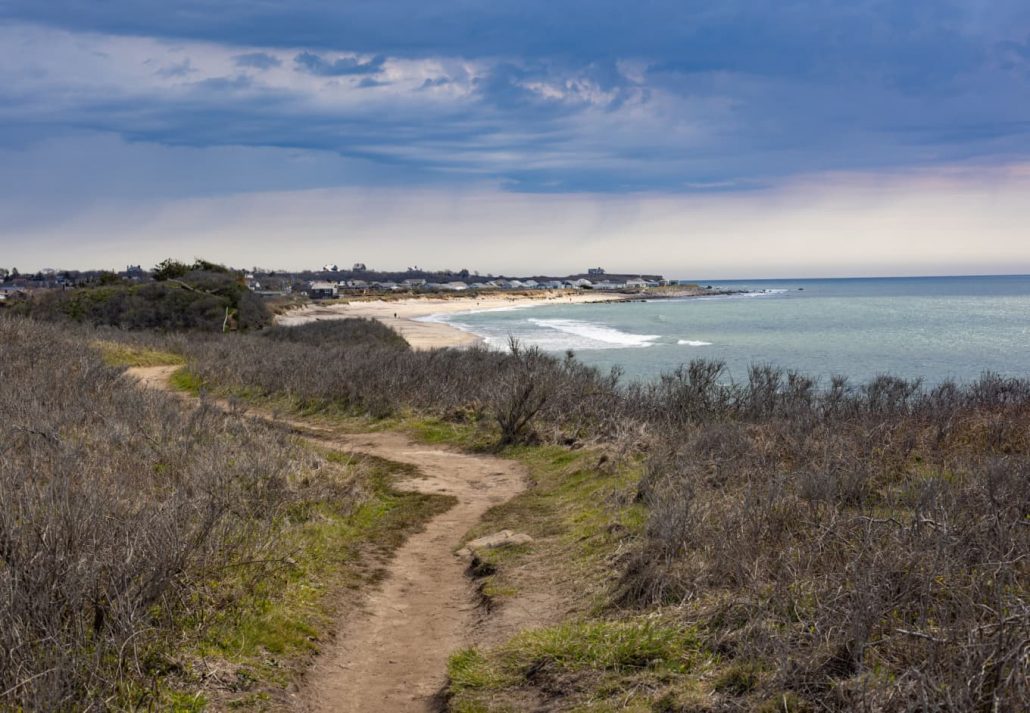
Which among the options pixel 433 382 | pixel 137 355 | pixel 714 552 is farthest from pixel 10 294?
pixel 714 552

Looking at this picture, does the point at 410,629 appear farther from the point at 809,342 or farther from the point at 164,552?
the point at 809,342

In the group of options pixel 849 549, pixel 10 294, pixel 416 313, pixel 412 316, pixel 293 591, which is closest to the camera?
pixel 849 549

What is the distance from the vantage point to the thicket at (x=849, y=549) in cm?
425

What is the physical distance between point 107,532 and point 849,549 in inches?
209

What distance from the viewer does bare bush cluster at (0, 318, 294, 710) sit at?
4.76 meters

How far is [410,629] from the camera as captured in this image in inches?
284

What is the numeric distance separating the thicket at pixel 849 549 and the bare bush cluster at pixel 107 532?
3463 mm

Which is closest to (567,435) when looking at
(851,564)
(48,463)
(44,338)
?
(48,463)

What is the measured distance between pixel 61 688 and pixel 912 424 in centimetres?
1091

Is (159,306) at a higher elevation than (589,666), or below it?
higher

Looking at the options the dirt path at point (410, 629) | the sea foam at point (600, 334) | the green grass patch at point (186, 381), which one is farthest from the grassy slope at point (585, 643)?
the sea foam at point (600, 334)

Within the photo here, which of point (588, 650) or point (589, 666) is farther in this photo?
point (588, 650)

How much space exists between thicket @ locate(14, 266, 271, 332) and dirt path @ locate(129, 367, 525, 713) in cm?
3879

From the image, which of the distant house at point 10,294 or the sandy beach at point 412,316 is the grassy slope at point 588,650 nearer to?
the sandy beach at point 412,316
